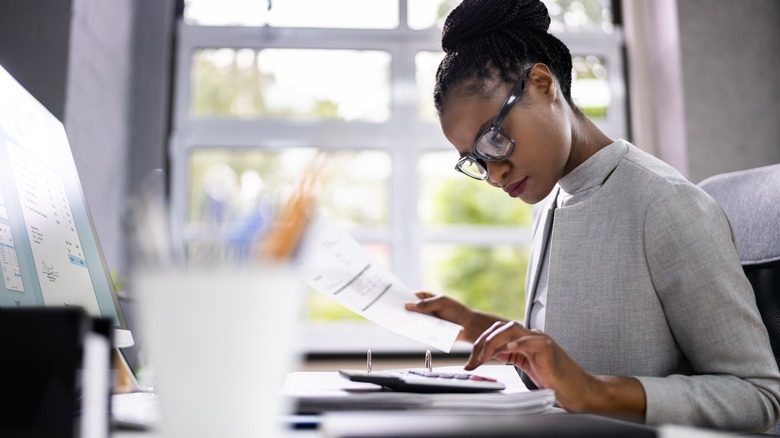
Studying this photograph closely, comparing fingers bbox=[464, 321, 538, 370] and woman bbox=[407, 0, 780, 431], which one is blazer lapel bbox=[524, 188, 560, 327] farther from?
fingers bbox=[464, 321, 538, 370]

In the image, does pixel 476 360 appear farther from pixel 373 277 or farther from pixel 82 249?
pixel 82 249

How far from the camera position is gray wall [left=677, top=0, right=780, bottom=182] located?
2.84 m

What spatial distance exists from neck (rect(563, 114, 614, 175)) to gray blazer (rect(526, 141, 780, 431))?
0.08 metres

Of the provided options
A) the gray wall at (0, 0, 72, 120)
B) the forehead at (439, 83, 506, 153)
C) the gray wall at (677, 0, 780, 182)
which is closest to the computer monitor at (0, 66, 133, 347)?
the forehead at (439, 83, 506, 153)

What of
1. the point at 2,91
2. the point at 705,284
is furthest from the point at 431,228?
the point at 2,91

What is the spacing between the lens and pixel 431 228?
2.98 m

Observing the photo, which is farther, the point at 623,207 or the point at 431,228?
the point at 431,228

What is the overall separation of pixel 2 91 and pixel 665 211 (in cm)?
83

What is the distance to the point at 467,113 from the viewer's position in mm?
1117

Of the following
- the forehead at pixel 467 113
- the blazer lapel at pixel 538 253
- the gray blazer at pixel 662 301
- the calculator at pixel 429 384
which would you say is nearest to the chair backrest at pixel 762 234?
the gray blazer at pixel 662 301

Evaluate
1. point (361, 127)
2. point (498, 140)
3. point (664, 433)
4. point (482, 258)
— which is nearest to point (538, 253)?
point (498, 140)

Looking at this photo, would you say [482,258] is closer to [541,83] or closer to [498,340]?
[541,83]

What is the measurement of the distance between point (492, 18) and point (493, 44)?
0.05 metres

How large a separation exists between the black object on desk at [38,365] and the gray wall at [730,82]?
9.21 ft
